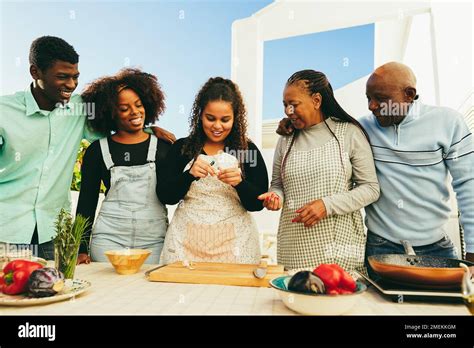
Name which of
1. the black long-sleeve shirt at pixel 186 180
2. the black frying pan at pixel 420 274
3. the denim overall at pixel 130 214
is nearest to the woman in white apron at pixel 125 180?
the denim overall at pixel 130 214

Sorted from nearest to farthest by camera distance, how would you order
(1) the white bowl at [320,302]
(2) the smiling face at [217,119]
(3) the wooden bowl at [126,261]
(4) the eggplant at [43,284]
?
1. (1) the white bowl at [320,302]
2. (4) the eggplant at [43,284]
3. (3) the wooden bowl at [126,261]
4. (2) the smiling face at [217,119]

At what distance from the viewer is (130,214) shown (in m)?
2.18

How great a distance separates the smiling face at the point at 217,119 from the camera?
2053 millimetres

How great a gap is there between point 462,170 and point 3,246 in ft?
7.88

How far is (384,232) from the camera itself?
192cm

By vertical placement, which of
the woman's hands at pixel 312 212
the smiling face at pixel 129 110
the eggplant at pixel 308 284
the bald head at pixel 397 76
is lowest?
the eggplant at pixel 308 284

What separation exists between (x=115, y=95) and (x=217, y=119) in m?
0.62

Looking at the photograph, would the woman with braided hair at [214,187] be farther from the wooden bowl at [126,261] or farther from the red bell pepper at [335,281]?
the red bell pepper at [335,281]

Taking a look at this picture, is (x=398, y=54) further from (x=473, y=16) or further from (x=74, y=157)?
(x=74, y=157)

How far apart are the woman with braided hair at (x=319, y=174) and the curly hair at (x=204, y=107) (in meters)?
0.29

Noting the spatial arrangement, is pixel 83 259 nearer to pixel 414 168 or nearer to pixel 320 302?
pixel 320 302

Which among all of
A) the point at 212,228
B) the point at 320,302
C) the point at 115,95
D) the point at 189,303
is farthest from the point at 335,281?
the point at 115,95

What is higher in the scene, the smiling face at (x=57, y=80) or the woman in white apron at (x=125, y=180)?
the smiling face at (x=57, y=80)

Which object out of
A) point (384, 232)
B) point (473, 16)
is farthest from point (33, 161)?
point (473, 16)
